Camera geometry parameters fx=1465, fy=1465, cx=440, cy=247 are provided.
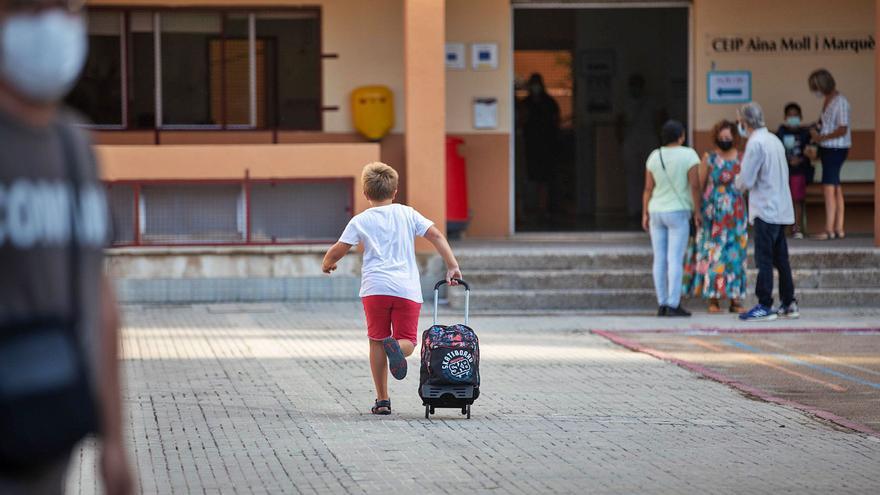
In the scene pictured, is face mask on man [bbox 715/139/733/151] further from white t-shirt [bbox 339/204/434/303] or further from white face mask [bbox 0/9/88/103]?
white face mask [bbox 0/9/88/103]

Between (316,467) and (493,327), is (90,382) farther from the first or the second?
(493,327)

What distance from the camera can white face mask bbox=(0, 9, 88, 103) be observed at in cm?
290

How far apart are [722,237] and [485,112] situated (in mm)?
4600

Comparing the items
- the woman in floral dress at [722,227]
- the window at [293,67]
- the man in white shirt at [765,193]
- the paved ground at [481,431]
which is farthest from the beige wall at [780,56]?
the paved ground at [481,431]

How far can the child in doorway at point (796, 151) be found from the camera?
17438 mm

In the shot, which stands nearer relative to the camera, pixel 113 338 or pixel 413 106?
pixel 113 338

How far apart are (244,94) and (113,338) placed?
14419 mm

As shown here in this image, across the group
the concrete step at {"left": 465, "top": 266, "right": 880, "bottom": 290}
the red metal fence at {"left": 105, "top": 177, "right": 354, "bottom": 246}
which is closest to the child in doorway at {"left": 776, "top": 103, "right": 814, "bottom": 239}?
the concrete step at {"left": 465, "top": 266, "right": 880, "bottom": 290}

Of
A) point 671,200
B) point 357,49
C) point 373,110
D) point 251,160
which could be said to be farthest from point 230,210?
point 671,200

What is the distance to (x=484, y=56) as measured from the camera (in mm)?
17625

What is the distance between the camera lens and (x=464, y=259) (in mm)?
15227

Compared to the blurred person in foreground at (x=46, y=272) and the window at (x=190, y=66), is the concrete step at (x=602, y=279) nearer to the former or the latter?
the window at (x=190, y=66)

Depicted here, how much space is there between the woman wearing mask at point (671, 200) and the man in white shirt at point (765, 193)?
495 mm

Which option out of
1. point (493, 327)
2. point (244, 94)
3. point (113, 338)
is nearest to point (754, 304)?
point (493, 327)
